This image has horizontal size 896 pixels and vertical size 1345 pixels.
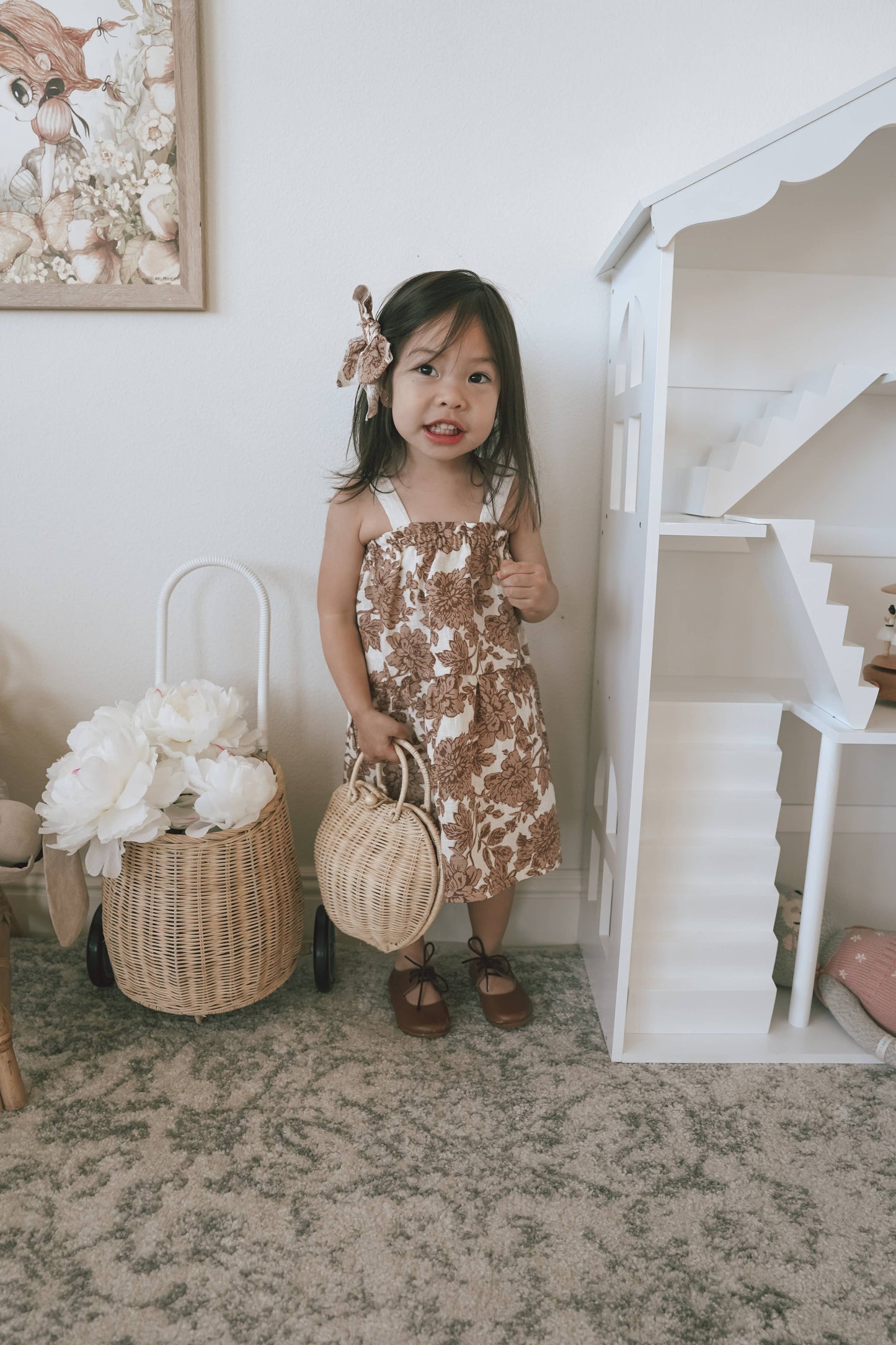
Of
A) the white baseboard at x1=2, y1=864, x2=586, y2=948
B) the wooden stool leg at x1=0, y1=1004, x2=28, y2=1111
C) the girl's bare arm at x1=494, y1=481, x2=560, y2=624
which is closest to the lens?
the wooden stool leg at x1=0, y1=1004, x2=28, y2=1111

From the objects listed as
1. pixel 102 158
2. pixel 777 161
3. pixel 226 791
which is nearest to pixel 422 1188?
pixel 226 791

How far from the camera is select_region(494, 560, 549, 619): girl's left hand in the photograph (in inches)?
46.5

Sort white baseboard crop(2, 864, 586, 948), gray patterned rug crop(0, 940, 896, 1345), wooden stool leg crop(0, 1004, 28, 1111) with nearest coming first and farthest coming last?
gray patterned rug crop(0, 940, 896, 1345) < wooden stool leg crop(0, 1004, 28, 1111) < white baseboard crop(2, 864, 586, 948)

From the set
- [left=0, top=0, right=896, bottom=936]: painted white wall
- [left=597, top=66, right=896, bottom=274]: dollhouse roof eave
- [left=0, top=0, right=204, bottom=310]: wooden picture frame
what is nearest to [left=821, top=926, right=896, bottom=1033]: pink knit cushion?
[left=0, top=0, right=896, bottom=936]: painted white wall

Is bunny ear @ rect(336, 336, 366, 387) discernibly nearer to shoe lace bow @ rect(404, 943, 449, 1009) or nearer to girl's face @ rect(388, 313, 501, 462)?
girl's face @ rect(388, 313, 501, 462)

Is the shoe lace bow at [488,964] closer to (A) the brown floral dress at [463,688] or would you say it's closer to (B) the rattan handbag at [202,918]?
(A) the brown floral dress at [463,688]

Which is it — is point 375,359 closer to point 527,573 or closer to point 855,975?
point 527,573

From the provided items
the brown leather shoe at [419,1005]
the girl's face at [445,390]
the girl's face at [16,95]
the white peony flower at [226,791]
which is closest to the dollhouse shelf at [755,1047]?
the brown leather shoe at [419,1005]

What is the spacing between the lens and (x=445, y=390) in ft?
3.67

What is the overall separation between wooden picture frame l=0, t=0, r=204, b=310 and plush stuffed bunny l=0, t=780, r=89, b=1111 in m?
0.78

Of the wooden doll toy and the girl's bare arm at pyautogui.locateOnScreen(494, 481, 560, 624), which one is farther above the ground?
the girl's bare arm at pyautogui.locateOnScreen(494, 481, 560, 624)

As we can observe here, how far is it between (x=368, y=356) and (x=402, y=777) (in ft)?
1.90

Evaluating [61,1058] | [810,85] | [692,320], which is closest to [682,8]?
[810,85]

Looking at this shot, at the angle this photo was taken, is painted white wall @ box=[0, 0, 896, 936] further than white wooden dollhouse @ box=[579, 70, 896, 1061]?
Yes
